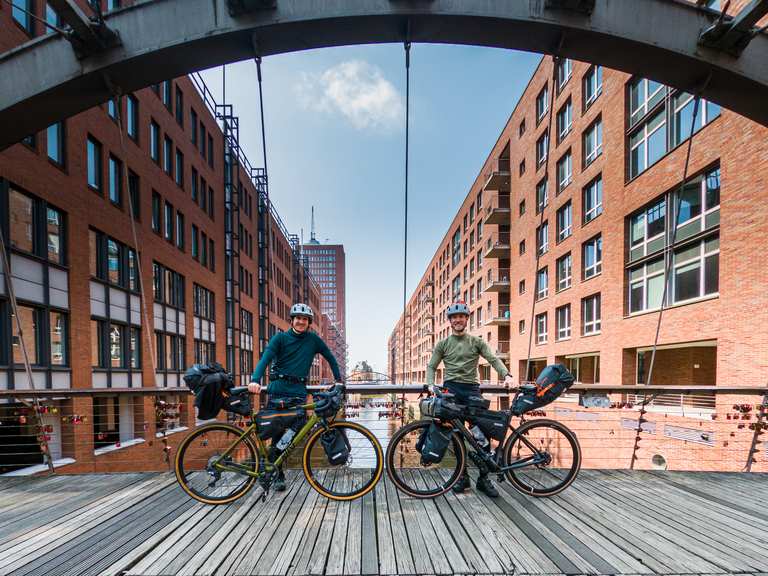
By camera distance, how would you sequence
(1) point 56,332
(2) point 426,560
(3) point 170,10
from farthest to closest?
(1) point 56,332 < (3) point 170,10 < (2) point 426,560

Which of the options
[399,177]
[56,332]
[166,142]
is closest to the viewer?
[399,177]

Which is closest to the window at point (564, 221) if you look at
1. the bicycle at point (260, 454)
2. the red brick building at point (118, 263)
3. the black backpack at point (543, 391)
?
the red brick building at point (118, 263)

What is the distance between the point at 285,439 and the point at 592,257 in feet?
61.1

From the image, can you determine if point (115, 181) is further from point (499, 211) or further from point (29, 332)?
point (499, 211)

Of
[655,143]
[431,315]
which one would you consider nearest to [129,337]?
[655,143]

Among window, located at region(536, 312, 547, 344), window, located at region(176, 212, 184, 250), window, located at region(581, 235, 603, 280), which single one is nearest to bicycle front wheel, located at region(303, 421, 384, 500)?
window, located at region(581, 235, 603, 280)

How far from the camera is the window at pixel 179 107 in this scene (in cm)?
1962

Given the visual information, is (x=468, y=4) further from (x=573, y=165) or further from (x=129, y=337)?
(x=573, y=165)

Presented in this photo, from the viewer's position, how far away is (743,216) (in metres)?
10.4

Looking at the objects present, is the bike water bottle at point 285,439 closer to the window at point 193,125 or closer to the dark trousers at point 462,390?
the dark trousers at point 462,390

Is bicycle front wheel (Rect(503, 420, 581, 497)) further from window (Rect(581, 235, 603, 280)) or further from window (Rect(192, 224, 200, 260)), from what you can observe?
window (Rect(192, 224, 200, 260))

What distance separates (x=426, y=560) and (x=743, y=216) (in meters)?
12.8

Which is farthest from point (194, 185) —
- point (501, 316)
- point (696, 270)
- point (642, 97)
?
point (501, 316)

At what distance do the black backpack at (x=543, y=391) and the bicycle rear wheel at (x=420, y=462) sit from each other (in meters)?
0.74
